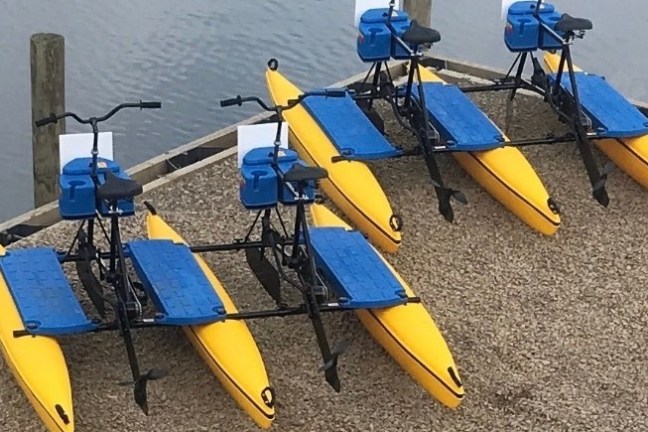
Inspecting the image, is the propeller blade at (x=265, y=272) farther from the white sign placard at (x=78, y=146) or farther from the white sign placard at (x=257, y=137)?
the white sign placard at (x=78, y=146)

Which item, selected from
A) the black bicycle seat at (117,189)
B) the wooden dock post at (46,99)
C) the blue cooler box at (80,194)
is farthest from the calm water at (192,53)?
the black bicycle seat at (117,189)

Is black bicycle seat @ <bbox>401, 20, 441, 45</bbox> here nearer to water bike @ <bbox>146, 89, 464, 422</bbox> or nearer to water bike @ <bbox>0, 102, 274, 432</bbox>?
water bike @ <bbox>146, 89, 464, 422</bbox>

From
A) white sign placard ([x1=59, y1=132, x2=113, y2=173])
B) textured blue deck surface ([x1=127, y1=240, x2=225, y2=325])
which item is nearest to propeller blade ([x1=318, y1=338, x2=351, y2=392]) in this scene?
textured blue deck surface ([x1=127, y1=240, x2=225, y2=325])

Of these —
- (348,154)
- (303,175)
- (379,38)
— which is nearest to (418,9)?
(379,38)

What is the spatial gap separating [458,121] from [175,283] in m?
1.96

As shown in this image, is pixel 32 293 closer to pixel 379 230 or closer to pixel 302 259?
pixel 302 259

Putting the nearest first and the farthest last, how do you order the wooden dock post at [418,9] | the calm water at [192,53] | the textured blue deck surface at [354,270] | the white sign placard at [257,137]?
the textured blue deck surface at [354,270], the white sign placard at [257,137], the wooden dock post at [418,9], the calm water at [192,53]

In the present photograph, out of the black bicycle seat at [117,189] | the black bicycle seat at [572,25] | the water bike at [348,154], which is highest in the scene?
the black bicycle seat at [572,25]

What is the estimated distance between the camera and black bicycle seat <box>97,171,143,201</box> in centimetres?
427

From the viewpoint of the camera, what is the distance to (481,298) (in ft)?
16.6

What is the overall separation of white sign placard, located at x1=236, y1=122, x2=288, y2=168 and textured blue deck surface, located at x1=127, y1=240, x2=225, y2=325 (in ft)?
1.51

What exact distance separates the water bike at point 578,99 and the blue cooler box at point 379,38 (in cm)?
63

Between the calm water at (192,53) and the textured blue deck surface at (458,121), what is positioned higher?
the textured blue deck surface at (458,121)

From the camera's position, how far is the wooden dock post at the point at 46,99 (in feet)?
18.7
